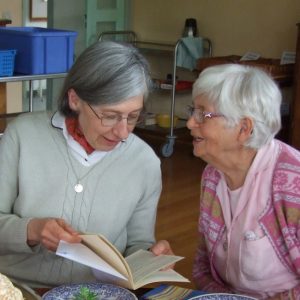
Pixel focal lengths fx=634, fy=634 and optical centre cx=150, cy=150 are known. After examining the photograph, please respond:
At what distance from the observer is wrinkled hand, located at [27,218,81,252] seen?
55.0 inches

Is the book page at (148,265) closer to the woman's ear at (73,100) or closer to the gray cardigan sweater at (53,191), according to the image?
the gray cardigan sweater at (53,191)

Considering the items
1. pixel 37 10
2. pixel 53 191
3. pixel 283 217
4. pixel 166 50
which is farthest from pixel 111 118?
pixel 37 10

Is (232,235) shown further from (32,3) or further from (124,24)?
(32,3)

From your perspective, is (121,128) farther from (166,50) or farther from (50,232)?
(166,50)

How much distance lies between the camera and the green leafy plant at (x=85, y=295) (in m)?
1.33

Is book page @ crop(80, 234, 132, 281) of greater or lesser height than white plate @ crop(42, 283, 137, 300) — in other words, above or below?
above

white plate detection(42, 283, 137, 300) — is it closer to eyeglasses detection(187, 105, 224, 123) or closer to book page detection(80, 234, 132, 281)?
book page detection(80, 234, 132, 281)

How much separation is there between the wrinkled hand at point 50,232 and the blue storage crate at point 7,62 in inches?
95.1

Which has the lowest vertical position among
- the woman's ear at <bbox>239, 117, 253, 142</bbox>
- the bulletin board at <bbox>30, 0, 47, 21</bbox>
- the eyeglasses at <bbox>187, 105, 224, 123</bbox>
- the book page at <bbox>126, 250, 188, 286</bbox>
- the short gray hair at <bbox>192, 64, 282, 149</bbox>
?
the book page at <bbox>126, 250, 188, 286</bbox>

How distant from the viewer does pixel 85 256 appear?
132 cm

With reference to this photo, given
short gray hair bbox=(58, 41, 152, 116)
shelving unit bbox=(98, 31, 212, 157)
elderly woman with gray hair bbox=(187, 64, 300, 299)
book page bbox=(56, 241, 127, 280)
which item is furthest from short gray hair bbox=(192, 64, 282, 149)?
shelving unit bbox=(98, 31, 212, 157)

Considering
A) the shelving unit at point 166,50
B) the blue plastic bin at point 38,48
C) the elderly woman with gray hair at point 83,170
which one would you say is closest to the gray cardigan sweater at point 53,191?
the elderly woman with gray hair at point 83,170

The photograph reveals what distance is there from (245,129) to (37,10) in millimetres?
5913

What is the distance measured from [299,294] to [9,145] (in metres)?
0.84
